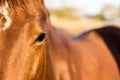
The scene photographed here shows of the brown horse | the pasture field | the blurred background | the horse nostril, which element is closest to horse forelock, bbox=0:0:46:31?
the brown horse

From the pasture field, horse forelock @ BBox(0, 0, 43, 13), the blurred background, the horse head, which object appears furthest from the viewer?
the blurred background

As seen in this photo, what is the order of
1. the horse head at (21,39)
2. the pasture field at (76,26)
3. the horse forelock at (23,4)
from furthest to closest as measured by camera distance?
the pasture field at (76,26), the horse forelock at (23,4), the horse head at (21,39)

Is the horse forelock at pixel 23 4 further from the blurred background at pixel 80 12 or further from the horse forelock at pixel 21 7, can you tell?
the blurred background at pixel 80 12

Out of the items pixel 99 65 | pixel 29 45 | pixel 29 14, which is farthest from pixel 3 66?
pixel 99 65

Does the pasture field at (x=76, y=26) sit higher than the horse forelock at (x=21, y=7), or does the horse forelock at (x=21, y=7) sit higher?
the horse forelock at (x=21, y=7)

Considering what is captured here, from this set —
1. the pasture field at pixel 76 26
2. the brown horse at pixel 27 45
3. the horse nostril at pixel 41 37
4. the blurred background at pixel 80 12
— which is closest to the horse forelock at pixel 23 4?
the brown horse at pixel 27 45

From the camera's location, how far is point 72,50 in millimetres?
3602

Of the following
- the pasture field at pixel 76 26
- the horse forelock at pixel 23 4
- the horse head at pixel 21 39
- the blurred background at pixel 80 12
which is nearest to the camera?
the horse head at pixel 21 39

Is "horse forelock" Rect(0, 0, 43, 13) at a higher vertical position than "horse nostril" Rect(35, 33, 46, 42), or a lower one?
higher

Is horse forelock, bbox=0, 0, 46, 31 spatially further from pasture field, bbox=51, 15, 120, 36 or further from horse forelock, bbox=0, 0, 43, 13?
pasture field, bbox=51, 15, 120, 36

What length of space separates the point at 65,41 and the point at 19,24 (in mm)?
1272

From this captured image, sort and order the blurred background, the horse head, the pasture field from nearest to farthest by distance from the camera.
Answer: the horse head → the pasture field → the blurred background

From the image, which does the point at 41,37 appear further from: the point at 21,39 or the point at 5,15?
the point at 5,15

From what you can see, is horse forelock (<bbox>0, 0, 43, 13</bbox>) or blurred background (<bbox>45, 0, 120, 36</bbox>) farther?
blurred background (<bbox>45, 0, 120, 36</bbox>)
